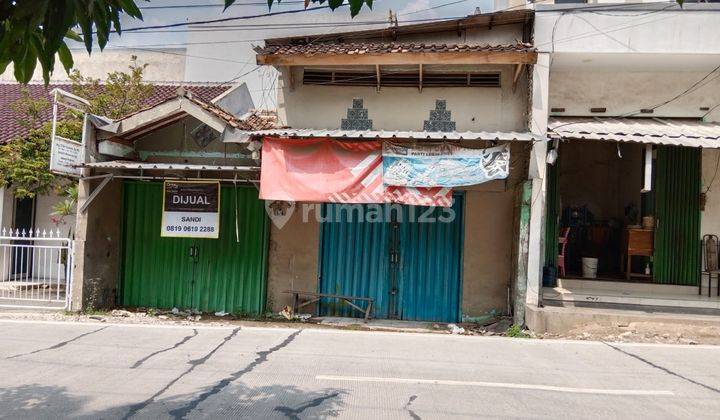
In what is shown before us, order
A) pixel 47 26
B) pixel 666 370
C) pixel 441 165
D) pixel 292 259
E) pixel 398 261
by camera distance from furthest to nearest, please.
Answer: pixel 292 259 < pixel 398 261 < pixel 441 165 < pixel 666 370 < pixel 47 26

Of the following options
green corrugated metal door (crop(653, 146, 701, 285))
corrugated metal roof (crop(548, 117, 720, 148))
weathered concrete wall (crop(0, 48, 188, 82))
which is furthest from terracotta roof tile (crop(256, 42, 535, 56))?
weathered concrete wall (crop(0, 48, 188, 82))

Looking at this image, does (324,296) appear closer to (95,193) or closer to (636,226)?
(95,193)

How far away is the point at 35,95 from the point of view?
637 inches

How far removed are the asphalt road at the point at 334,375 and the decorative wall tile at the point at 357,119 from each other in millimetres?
4345

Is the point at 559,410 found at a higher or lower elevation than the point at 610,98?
lower

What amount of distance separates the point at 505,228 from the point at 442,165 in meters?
2.19

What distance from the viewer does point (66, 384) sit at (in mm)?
5262

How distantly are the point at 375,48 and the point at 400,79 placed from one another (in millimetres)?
1122

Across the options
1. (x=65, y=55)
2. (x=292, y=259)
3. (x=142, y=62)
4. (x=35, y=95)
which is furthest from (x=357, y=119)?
(x=142, y=62)

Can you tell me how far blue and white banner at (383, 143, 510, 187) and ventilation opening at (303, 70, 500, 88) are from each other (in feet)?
5.75

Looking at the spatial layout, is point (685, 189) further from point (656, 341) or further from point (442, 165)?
point (442, 165)

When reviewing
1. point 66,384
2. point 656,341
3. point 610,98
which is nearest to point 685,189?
point 610,98

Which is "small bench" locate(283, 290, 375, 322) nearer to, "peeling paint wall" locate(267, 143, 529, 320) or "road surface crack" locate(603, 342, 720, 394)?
"peeling paint wall" locate(267, 143, 529, 320)

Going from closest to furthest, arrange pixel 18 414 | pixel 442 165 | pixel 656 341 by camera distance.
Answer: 1. pixel 18 414
2. pixel 656 341
3. pixel 442 165
